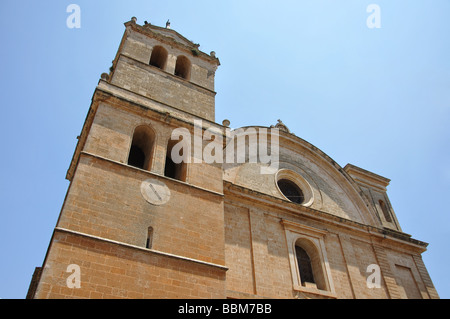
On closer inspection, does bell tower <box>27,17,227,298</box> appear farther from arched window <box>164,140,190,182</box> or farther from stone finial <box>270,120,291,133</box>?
stone finial <box>270,120,291,133</box>

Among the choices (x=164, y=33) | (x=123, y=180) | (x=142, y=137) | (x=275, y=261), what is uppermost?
(x=164, y=33)

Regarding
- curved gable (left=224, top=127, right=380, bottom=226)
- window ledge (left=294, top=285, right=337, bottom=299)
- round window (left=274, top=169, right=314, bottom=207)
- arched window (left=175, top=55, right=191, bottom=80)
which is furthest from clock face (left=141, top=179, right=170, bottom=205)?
arched window (left=175, top=55, right=191, bottom=80)

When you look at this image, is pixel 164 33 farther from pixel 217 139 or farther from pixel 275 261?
pixel 275 261

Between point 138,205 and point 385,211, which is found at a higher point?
point 385,211

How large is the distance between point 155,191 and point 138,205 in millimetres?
709

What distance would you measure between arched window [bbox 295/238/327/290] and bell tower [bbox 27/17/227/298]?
3752 mm

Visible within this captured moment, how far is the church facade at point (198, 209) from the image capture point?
775 centimetres

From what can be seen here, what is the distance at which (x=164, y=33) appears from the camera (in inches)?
609

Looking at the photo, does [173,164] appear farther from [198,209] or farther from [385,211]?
[385,211]

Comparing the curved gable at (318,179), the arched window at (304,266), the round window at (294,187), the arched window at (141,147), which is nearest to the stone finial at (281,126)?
the curved gable at (318,179)

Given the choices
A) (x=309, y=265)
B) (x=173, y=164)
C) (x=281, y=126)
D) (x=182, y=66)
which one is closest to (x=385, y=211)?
(x=281, y=126)

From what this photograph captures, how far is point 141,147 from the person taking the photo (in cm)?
1142
